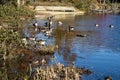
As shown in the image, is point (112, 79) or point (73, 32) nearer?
point (112, 79)

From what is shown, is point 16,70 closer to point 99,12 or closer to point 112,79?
point 112,79

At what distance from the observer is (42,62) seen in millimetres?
23219

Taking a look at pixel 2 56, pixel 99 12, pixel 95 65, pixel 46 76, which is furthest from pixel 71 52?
pixel 99 12

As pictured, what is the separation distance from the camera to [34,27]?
4088cm

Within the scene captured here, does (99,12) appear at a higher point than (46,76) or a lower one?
lower

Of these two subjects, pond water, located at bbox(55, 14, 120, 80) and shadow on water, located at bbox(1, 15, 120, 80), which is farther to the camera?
pond water, located at bbox(55, 14, 120, 80)

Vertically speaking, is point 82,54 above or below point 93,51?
above

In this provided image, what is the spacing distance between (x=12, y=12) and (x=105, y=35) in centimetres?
1098

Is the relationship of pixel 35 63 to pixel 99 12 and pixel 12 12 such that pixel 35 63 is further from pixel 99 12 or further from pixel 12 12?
pixel 99 12

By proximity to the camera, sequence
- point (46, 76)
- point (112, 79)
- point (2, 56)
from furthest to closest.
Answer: point (2, 56) < point (112, 79) < point (46, 76)

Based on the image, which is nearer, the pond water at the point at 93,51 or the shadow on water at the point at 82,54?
the shadow on water at the point at 82,54

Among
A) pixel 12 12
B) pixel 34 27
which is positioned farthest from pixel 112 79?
pixel 12 12

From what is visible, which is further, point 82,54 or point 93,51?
point 93,51

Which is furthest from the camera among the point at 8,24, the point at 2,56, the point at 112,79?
the point at 8,24
